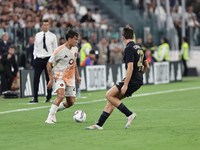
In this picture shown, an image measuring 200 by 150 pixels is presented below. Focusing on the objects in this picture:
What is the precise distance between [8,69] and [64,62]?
8.05 meters

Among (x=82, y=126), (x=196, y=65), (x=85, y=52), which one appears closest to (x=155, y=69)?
(x=85, y=52)

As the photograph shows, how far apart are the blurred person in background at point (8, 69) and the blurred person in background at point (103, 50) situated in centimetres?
645

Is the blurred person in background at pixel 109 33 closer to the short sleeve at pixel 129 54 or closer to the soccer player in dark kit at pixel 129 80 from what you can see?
the soccer player in dark kit at pixel 129 80

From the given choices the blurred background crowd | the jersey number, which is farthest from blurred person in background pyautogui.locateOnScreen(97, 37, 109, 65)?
the jersey number

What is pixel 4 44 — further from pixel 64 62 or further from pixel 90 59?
pixel 64 62

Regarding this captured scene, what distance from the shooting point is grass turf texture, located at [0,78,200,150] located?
7065mm

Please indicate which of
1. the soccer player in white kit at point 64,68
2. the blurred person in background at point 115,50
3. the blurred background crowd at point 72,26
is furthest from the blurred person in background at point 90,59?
the soccer player in white kit at point 64,68

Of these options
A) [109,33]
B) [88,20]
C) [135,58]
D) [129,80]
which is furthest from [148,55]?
[129,80]

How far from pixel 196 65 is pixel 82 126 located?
21.4 meters

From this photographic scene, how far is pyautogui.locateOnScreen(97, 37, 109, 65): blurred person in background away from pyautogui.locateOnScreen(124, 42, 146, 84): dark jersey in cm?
1446

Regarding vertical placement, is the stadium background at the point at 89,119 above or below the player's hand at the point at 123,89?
below

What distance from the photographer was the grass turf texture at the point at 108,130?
23.2 feet

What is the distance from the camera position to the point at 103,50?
2327 centimetres

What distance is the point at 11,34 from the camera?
2012cm
